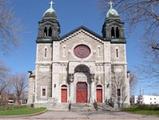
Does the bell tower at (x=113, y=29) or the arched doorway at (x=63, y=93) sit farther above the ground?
the bell tower at (x=113, y=29)

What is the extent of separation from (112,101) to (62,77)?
879cm

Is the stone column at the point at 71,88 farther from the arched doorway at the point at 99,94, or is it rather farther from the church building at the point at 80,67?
the arched doorway at the point at 99,94

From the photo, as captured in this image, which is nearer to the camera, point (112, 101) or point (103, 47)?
point (112, 101)

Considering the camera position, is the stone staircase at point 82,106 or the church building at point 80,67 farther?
the church building at point 80,67

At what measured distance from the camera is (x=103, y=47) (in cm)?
4928

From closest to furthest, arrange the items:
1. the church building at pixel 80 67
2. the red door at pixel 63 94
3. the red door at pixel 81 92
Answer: the church building at pixel 80 67 < the red door at pixel 63 94 < the red door at pixel 81 92

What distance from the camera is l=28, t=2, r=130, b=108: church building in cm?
4738

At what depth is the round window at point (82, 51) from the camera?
49094mm

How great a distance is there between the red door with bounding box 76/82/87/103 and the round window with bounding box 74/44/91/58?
4566 mm

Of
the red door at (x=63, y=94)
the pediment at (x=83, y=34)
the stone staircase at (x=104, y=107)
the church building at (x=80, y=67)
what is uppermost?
the pediment at (x=83, y=34)

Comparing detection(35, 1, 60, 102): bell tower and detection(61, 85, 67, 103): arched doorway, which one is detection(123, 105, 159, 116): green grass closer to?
detection(61, 85, 67, 103): arched doorway

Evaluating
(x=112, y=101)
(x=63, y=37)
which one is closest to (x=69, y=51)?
(x=63, y=37)

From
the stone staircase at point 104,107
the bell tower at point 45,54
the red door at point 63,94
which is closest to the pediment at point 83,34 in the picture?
the bell tower at point 45,54

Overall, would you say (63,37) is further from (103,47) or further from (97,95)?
(97,95)
